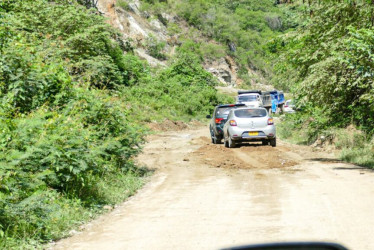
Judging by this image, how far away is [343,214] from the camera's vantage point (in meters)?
7.90

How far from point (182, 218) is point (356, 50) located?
8446 millimetres

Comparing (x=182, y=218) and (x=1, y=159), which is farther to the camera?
(x=182, y=218)

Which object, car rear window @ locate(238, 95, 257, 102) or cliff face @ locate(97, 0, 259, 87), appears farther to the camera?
cliff face @ locate(97, 0, 259, 87)

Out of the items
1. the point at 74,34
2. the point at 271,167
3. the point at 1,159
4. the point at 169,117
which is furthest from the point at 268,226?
the point at 169,117

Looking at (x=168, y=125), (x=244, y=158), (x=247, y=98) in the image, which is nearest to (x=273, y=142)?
(x=244, y=158)

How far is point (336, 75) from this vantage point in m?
18.2

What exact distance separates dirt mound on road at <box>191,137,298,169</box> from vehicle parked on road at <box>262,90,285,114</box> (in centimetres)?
2849

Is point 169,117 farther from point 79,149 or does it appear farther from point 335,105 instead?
point 79,149

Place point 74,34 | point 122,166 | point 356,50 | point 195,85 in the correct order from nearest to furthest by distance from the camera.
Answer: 1. point 122,166
2. point 356,50
3. point 74,34
4. point 195,85

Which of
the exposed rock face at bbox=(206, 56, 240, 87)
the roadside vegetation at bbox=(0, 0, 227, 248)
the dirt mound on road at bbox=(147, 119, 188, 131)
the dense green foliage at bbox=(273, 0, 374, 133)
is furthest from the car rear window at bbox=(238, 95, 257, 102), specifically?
the exposed rock face at bbox=(206, 56, 240, 87)

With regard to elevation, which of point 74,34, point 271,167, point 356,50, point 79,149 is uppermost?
point 74,34

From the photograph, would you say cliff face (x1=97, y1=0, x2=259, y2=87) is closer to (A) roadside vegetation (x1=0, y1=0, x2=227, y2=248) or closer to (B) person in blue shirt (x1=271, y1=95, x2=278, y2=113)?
(B) person in blue shirt (x1=271, y1=95, x2=278, y2=113)

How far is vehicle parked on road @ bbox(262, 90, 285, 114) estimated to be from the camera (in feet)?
157

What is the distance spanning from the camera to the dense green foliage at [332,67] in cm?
1744
